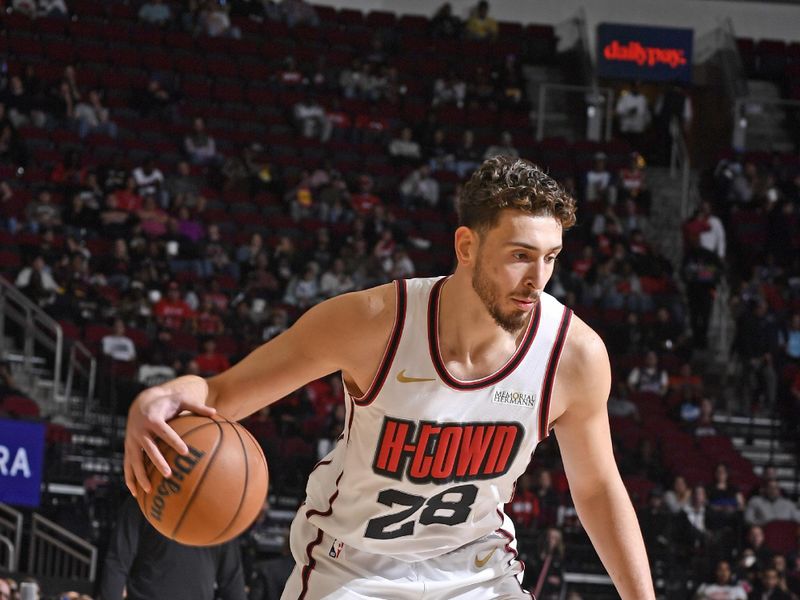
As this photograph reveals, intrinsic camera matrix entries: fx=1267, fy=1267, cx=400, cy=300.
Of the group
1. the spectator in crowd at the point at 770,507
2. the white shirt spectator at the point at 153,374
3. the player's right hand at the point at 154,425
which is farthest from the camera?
the white shirt spectator at the point at 153,374

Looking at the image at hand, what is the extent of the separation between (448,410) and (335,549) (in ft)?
1.73

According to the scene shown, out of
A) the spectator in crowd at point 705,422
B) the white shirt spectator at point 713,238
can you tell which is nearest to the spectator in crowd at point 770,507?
the spectator in crowd at point 705,422

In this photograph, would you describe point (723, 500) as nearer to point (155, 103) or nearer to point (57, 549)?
point (57, 549)

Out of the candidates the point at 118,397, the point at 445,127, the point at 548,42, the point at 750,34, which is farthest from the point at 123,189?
the point at 750,34

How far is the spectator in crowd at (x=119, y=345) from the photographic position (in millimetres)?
13273

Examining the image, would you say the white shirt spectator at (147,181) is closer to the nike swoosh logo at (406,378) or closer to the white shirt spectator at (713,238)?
the white shirt spectator at (713,238)

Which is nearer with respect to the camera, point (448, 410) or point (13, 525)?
point (448, 410)

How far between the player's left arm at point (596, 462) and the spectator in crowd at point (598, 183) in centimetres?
1461

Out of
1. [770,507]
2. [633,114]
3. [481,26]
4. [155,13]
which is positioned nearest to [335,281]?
[770,507]

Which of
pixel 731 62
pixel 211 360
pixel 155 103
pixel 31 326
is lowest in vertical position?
pixel 211 360

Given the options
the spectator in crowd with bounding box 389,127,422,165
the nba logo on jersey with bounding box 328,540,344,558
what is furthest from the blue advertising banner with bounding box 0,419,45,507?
the spectator in crowd with bounding box 389,127,422,165

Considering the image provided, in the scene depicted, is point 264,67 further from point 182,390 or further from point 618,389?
point 182,390

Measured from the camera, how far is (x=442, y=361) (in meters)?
3.50

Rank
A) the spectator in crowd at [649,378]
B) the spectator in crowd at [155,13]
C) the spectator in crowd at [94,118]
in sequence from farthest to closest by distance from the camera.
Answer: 1. the spectator in crowd at [155,13]
2. the spectator in crowd at [94,118]
3. the spectator in crowd at [649,378]
